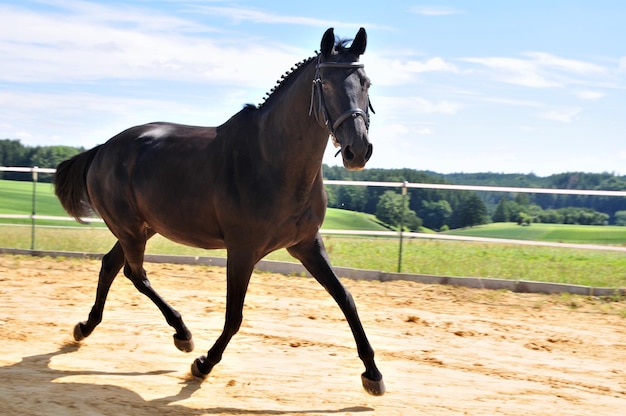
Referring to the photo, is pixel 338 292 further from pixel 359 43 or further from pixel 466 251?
pixel 466 251

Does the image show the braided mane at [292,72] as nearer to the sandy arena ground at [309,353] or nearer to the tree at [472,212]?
the sandy arena ground at [309,353]

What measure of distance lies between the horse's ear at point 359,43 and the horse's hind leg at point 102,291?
9.74ft

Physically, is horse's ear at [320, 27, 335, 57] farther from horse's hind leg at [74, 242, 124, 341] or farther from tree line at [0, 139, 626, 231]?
tree line at [0, 139, 626, 231]

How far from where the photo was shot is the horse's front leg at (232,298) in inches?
193

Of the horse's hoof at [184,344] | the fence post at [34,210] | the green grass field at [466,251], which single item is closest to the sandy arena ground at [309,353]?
the horse's hoof at [184,344]

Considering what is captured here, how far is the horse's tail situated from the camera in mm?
6605

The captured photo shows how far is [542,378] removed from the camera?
5676mm

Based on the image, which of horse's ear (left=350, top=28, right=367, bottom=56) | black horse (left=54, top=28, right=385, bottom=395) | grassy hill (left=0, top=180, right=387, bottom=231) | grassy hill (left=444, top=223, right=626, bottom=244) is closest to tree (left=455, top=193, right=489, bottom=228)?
grassy hill (left=444, top=223, right=626, bottom=244)

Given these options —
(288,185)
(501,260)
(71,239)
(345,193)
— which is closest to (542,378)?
(288,185)

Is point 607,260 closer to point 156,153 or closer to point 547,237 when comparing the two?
point 547,237

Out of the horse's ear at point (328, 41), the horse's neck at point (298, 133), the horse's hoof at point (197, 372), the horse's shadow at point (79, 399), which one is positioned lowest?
the horse's shadow at point (79, 399)

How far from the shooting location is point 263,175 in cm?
482

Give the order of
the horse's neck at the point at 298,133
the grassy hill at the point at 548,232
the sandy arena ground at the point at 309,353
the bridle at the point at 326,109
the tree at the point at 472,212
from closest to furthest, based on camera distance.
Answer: the bridle at the point at 326,109
the horse's neck at the point at 298,133
the sandy arena ground at the point at 309,353
the grassy hill at the point at 548,232
the tree at the point at 472,212

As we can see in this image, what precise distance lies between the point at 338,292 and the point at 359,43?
5.67ft
